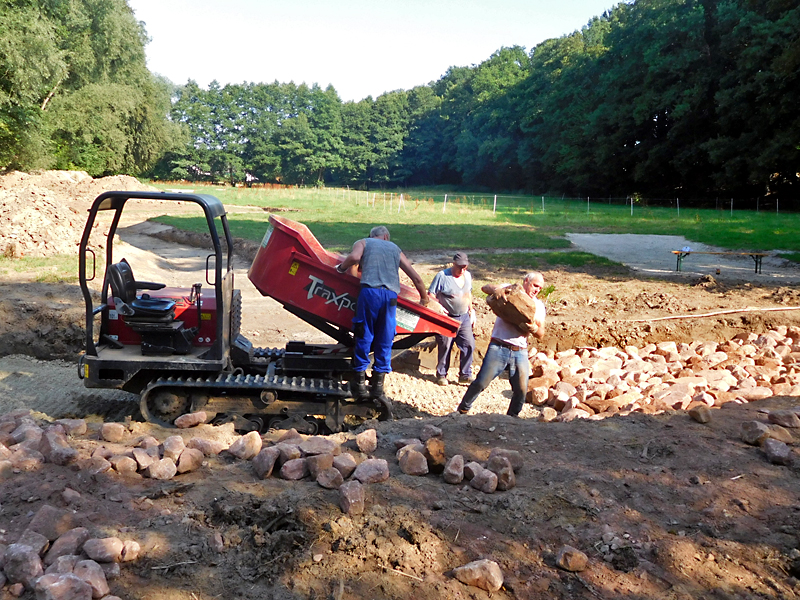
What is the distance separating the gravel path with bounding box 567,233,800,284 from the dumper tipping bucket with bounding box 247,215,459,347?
10654 mm

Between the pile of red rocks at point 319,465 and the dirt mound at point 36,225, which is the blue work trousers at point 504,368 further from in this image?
the dirt mound at point 36,225

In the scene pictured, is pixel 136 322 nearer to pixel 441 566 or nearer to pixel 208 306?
pixel 208 306

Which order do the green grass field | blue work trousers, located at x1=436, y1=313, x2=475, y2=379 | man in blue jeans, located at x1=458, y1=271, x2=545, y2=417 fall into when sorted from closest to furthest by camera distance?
1. man in blue jeans, located at x1=458, y1=271, x2=545, y2=417
2. blue work trousers, located at x1=436, y1=313, x2=475, y2=379
3. the green grass field

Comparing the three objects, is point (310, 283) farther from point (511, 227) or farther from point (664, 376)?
point (511, 227)

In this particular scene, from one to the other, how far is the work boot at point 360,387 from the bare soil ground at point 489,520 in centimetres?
56

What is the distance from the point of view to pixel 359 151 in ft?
303

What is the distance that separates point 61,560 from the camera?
10.8ft

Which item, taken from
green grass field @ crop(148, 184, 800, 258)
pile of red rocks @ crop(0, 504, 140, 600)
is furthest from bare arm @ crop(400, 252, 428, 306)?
green grass field @ crop(148, 184, 800, 258)

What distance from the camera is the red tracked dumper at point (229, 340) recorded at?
6059mm

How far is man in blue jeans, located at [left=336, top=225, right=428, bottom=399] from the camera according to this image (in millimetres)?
6168

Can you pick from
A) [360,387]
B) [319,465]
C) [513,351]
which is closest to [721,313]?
[513,351]

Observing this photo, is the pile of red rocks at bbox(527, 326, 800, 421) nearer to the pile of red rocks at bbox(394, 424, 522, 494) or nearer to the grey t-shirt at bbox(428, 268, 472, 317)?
the grey t-shirt at bbox(428, 268, 472, 317)

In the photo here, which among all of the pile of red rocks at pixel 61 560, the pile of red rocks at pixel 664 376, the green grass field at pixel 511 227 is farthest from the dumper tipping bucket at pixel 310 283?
the green grass field at pixel 511 227

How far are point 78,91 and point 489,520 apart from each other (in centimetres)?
4427
